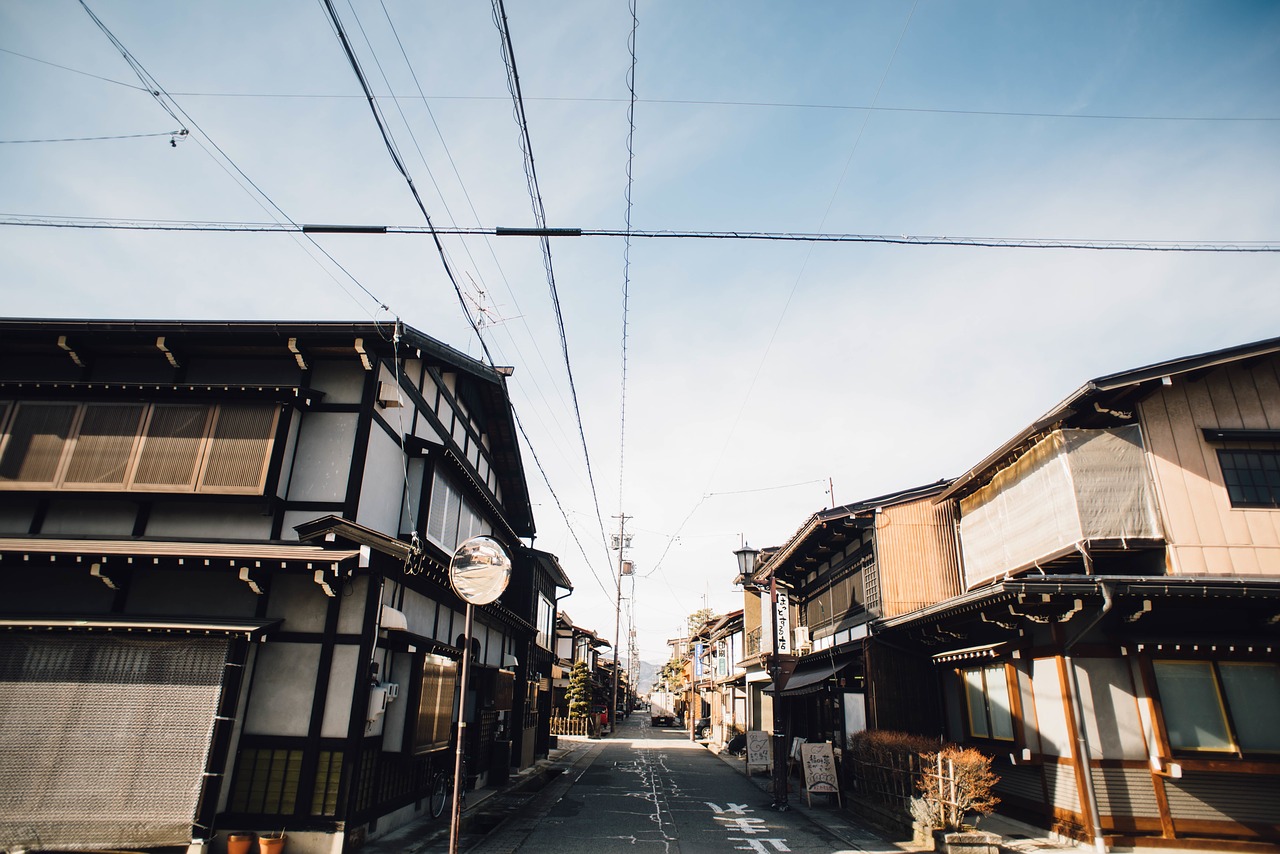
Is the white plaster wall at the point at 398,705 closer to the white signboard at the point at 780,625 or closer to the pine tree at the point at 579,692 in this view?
the white signboard at the point at 780,625

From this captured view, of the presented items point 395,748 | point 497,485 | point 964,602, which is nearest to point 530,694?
point 497,485

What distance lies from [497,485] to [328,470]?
32.4 feet

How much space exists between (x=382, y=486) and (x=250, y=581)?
2658mm

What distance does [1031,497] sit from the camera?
13.4m

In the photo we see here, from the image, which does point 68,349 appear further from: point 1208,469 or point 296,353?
point 1208,469

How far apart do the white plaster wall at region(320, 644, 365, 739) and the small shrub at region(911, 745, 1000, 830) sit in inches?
377

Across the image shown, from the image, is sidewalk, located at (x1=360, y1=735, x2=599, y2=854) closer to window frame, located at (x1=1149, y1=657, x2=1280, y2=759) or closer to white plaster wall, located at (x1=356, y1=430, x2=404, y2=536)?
white plaster wall, located at (x1=356, y1=430, x2=404, y2=536)

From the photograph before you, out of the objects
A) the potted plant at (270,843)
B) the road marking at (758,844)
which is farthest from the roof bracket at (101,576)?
the road marking at (758,844)

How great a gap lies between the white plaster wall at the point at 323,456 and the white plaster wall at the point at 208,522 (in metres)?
0.72

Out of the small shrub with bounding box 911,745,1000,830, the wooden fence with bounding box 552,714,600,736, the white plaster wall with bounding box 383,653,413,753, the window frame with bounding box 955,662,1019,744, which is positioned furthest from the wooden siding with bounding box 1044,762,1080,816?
the wooden fence with bounding box 552,714,600,736

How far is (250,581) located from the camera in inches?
395

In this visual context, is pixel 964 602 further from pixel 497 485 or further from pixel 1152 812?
pixel 497 485

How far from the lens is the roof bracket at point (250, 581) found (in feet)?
32.2

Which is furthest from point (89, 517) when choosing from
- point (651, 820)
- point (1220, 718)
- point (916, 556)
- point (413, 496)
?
point (1220, 718)
